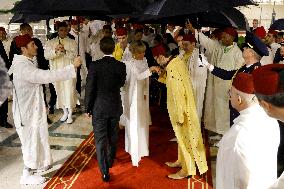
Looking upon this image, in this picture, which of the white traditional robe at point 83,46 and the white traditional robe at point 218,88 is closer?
the white traditional robe at point 218,88

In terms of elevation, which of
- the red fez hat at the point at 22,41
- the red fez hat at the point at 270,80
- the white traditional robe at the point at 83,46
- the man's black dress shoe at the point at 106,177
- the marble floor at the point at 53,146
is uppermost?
the red fez hat at the point at 270,80

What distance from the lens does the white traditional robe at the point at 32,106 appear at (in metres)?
4.10

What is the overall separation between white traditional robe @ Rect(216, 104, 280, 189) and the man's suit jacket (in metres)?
2.21

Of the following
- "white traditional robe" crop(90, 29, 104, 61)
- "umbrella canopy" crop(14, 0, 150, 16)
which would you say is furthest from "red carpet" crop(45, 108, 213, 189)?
"white traditional robe" crop(90, 29, 104, 61)

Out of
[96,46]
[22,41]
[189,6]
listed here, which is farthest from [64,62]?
[189,6]

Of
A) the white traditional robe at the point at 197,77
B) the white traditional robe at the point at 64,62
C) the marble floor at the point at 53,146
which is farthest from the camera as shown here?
the white traditional robe at the point at 64,62

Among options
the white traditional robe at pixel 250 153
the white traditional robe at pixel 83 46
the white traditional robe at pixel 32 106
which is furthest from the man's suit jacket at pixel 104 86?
the white traditional robe at pixel 83 46

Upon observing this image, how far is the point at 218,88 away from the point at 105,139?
239 centimetres

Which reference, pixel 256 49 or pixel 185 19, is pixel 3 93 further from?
pixel 185 19

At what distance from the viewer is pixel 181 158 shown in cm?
458

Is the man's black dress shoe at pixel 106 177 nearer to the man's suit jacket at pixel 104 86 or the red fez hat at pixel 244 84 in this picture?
the man's suit jacket at pixel 104 86

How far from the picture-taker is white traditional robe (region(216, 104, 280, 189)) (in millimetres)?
1996

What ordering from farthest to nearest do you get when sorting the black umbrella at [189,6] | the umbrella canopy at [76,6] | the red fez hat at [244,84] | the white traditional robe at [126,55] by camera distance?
the white traditional robe at [126,55], the umbrella canopy at [76,6], the black umbrella at [189,6], the red fez hat at [244,84]

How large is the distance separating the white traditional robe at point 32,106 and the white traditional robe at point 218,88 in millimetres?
2564
